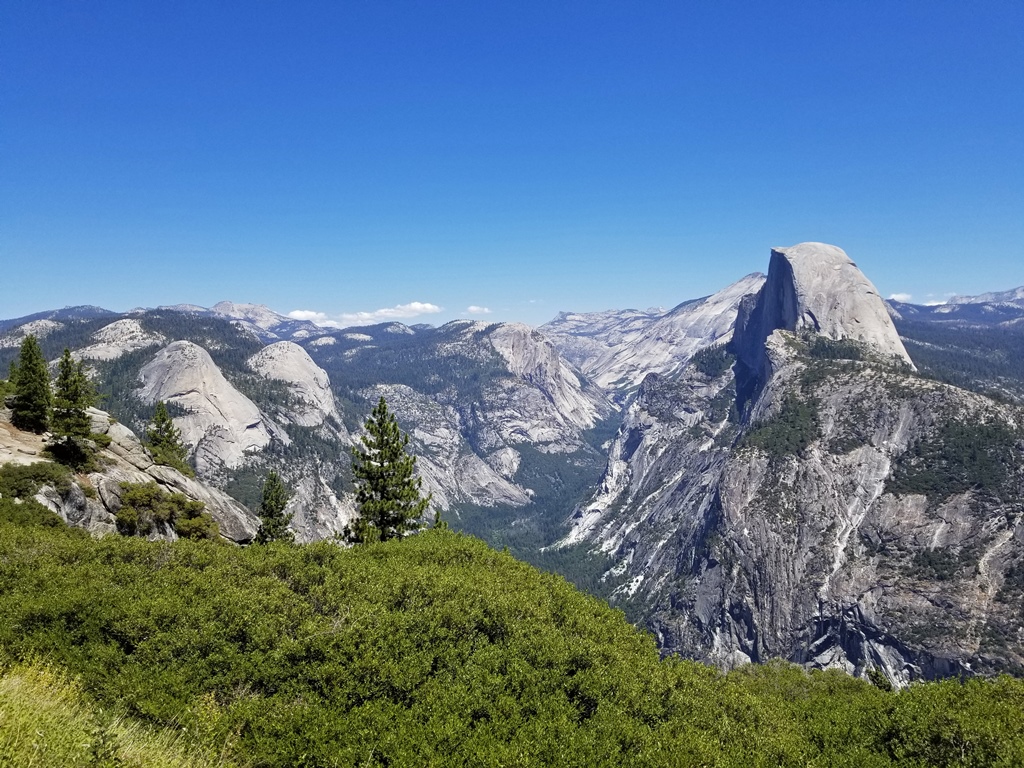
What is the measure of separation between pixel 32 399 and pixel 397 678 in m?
35.3

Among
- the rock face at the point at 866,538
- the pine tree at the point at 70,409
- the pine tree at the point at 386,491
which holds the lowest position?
the rock face at the point at 866,538

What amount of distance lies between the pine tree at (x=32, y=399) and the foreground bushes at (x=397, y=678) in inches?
783

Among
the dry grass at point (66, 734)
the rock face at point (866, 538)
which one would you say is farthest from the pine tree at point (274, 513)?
the rock face at point (866, 538)

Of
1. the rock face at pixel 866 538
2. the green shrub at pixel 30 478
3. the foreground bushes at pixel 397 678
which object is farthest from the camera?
the rock face at pixel 866 538

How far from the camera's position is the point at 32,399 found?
35250mm

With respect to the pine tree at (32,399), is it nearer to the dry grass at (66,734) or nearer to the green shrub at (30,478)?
the green shrub at (30,478)

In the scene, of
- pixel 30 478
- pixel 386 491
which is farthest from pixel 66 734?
pixel 386 491

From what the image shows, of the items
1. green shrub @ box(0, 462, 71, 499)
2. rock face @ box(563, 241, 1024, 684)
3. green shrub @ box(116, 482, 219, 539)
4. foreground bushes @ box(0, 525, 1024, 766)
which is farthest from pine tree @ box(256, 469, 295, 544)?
rock face @ box(563, 241, 1024, 684)

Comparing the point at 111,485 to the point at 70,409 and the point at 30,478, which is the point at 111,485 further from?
the point at 30,478

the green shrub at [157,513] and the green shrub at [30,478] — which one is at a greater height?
the green shrub at [30,478]

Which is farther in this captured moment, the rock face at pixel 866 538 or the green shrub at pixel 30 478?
the rock face at pixel 866 538

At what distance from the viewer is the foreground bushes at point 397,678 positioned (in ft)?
43.4

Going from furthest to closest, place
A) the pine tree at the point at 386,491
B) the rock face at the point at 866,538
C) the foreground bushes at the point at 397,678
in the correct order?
1. the rock face at the point at 866,538
2. the pine tree at the point at 386,491
3. the foreground bushes at the point at 397,678

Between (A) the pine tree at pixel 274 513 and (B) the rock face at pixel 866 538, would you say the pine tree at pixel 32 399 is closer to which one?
(A) the pine tree at pixel 274 513
